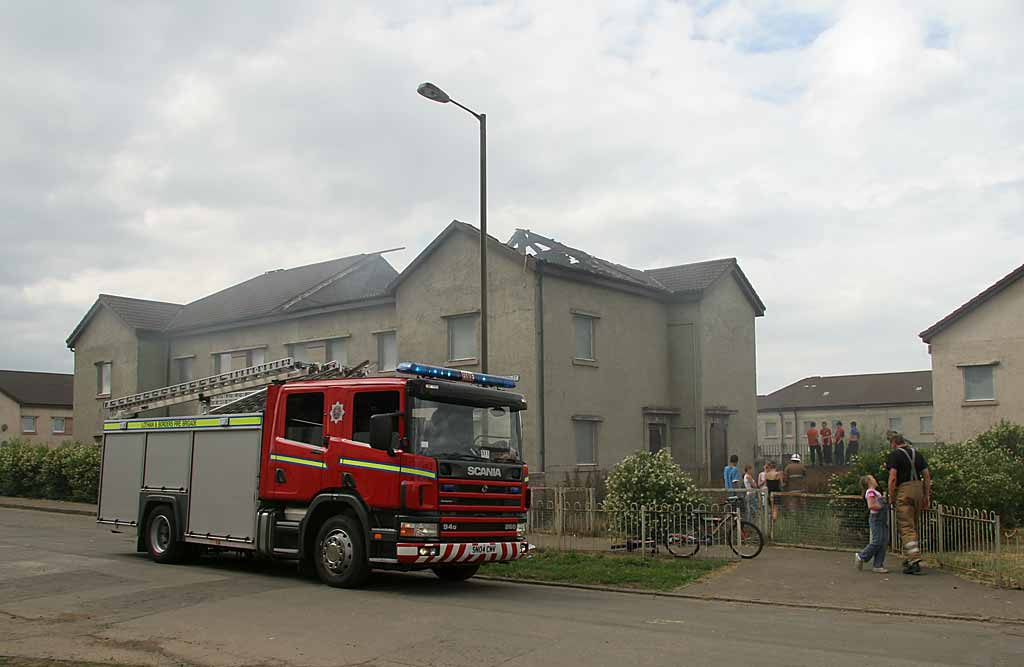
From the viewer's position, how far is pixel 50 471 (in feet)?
105

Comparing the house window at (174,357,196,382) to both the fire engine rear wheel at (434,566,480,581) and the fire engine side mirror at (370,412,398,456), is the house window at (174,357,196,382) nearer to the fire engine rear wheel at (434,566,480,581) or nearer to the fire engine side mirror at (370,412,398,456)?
the fire engine rear wheel at (434,566,480,581)

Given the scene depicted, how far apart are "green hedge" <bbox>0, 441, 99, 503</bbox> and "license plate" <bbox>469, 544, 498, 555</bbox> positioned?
20996 mm

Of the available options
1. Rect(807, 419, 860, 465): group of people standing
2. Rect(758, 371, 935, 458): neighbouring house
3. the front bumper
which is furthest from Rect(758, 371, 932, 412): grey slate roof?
the front bumper

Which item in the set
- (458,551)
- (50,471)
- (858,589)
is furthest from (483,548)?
(50,471)

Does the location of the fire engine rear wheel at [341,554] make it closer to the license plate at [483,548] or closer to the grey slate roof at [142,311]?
the license plate at [483,548]

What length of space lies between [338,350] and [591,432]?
9.11m

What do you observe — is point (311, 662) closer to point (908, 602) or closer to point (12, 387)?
point (908, 602)

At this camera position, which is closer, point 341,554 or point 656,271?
point 341,554

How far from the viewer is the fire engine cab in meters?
12.0

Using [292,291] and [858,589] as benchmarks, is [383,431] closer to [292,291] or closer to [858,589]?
[858,589]

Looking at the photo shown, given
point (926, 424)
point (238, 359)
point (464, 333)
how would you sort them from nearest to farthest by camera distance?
point (464, 333) → point (238, 359) → point (926, 424)

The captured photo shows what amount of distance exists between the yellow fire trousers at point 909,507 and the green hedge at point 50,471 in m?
23.7

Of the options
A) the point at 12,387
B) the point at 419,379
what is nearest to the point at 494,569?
the point at 419,379

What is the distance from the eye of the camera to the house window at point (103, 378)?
130ft
